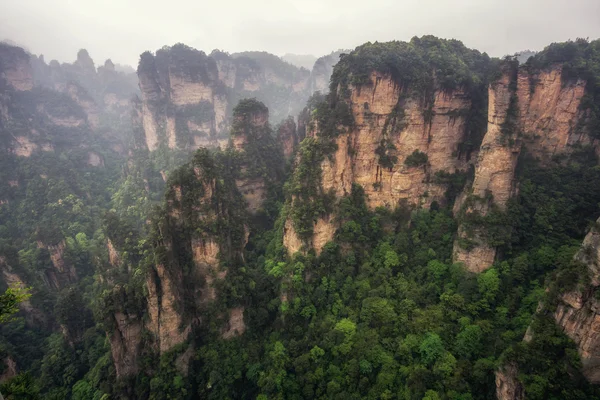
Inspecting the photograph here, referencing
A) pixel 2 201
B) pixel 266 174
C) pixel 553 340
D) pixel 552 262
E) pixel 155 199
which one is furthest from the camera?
pixel 155 199

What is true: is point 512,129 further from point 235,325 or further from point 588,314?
point 235,325

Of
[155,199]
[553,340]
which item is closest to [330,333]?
[553,340]

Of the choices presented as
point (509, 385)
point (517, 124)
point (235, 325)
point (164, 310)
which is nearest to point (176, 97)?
point (164, 310)

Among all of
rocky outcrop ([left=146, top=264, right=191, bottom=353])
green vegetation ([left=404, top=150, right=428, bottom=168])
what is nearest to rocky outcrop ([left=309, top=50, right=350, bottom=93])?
green vegetation ([left=404, top=150, right=428, bottom=168])

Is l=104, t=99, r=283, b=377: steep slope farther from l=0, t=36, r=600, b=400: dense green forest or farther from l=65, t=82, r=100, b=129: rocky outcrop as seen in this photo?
l=65, t=82, r=100, b=129: rocky outcrop

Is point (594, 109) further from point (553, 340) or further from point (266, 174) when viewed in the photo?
point (266, 174)

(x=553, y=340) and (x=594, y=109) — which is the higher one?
(x=594, y=109)
